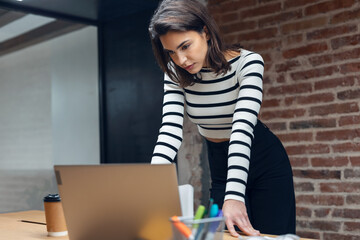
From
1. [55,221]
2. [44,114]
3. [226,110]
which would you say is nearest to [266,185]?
[226,110]

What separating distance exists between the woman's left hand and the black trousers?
1.04 feet

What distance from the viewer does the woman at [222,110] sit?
145 cm

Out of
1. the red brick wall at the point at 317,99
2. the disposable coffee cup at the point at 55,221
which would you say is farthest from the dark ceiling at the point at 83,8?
the disposable coffee cup at the point at 55,221

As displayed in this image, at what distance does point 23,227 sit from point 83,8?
2660 mm

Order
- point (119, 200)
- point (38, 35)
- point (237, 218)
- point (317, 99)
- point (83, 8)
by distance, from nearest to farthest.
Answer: point (119, 200) → point (237, 218) → point (317, 99) → point (38, 35) → point (83, 8)

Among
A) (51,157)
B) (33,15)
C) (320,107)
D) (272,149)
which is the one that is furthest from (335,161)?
(33,15)

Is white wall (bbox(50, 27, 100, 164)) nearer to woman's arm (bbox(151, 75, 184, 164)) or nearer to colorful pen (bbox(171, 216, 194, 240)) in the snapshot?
woman's arm (bbox(151, 75, 184, 164))

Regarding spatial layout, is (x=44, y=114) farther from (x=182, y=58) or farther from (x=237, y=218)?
(x=237, y=218)

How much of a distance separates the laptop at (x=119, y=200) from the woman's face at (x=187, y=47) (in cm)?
55

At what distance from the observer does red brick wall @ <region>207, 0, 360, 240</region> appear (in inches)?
113

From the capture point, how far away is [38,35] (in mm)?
3666

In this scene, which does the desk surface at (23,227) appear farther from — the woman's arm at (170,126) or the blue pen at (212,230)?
the woman's arm at (170,126)

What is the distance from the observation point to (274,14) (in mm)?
3225

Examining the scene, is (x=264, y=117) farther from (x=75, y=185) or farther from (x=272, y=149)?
(x=75, y=185)
